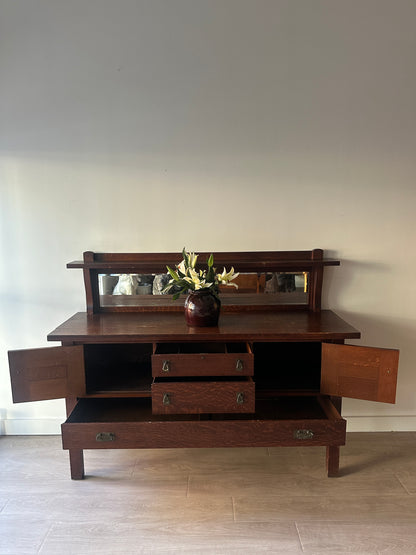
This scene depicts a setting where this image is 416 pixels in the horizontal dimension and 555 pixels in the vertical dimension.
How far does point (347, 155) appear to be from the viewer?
1.80 m

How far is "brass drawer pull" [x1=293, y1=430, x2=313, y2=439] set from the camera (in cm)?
149

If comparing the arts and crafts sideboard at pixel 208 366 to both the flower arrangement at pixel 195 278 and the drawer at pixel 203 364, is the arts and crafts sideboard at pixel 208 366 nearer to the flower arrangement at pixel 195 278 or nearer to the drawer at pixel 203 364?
the drawer at pixel 203 364

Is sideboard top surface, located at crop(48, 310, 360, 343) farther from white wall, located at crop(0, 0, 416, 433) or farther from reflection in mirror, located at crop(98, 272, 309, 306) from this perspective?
white wall, located at crop(0, 0, 416, 433)

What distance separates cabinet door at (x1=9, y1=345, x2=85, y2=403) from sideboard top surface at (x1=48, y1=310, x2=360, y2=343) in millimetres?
66

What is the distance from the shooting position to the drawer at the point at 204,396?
1.48 metres

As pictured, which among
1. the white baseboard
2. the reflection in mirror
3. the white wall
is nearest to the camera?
the white wall

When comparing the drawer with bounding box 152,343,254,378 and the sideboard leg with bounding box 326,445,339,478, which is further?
the sideboard leg with bounding box 326,445,339,478

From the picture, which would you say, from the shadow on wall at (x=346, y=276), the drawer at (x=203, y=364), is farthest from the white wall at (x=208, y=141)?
the drawer at (x=203, y=364)

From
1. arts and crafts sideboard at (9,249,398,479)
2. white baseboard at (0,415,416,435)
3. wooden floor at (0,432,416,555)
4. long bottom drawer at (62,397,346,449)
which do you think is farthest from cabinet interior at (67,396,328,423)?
white baseboard at (0,415,416,435)

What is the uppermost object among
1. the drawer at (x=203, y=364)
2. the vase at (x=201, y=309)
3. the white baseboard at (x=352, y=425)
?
the vase at (x=201, y=309)

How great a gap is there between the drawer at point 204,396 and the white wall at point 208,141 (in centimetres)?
68

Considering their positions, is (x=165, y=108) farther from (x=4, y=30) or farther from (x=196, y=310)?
(x=196, y=310)

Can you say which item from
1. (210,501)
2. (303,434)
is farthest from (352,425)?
(210,501)

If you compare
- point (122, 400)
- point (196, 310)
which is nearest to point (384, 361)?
point (196, 310)
